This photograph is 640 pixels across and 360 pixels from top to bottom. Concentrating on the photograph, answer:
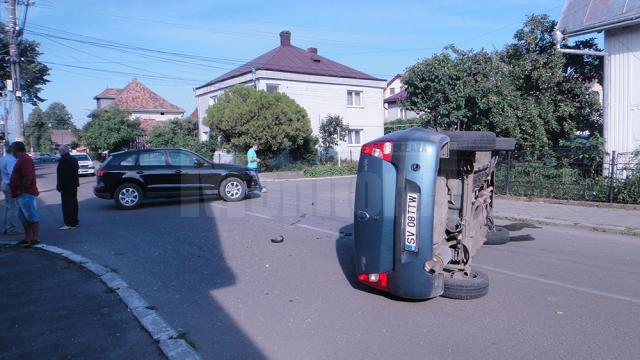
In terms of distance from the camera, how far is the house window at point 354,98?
35594 millimetres

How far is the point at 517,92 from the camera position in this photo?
52.1ft

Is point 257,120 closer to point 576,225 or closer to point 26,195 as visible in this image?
point 26,195

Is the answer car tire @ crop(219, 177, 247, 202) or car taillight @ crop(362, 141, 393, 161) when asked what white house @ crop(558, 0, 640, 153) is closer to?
car tire @ crop(219, 177, 247, 202)

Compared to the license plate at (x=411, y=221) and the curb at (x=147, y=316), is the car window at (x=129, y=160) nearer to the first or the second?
the curb at (x=147, y=316)

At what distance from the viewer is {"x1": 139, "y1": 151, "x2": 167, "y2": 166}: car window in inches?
537

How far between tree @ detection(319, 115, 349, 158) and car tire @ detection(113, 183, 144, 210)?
18.1m

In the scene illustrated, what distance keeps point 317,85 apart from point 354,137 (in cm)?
474

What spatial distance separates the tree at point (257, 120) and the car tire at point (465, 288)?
20.7 metres

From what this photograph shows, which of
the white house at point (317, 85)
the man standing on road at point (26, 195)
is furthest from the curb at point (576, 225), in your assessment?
the white house at point (317, 85)

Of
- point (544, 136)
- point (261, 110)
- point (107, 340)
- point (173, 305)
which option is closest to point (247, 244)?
point (173, 305)

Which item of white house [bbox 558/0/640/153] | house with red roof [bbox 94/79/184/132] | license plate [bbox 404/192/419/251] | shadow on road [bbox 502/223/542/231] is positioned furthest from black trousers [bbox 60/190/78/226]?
house with red roof [bbox 94/79/184/132]

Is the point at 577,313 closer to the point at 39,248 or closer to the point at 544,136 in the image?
the point at 39,248

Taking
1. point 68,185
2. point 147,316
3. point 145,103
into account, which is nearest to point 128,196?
point 68,185

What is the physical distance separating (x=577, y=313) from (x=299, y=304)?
292 centimetres
